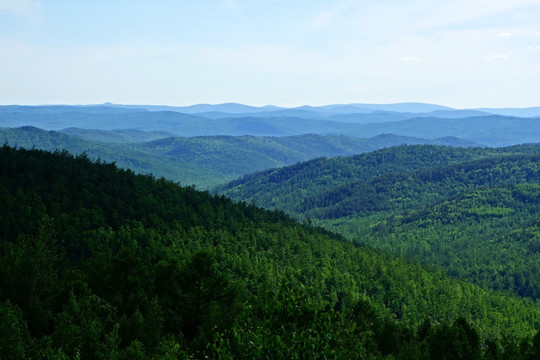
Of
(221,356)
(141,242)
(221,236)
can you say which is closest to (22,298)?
(221,356)

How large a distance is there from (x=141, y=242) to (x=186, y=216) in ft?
92.9

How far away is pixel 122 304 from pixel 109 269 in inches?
209

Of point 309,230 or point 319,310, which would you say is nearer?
point 319,310

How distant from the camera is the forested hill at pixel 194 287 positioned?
114 ft

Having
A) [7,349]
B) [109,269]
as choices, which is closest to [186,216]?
[109,269]

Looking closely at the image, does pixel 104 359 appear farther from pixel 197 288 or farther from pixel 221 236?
pixel 221 236

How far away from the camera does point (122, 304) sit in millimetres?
55656

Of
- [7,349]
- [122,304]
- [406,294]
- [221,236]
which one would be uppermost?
[7,349]

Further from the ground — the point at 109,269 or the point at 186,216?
the point at 109,269

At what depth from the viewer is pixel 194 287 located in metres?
58.8

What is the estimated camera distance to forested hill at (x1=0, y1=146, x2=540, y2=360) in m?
34.9

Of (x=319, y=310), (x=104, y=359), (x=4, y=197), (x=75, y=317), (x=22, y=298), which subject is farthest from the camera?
(x=4, y=197)

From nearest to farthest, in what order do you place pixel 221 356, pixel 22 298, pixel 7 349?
pixel 221 356, pixel 7 349, pixel 22 298

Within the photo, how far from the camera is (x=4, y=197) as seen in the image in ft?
348
